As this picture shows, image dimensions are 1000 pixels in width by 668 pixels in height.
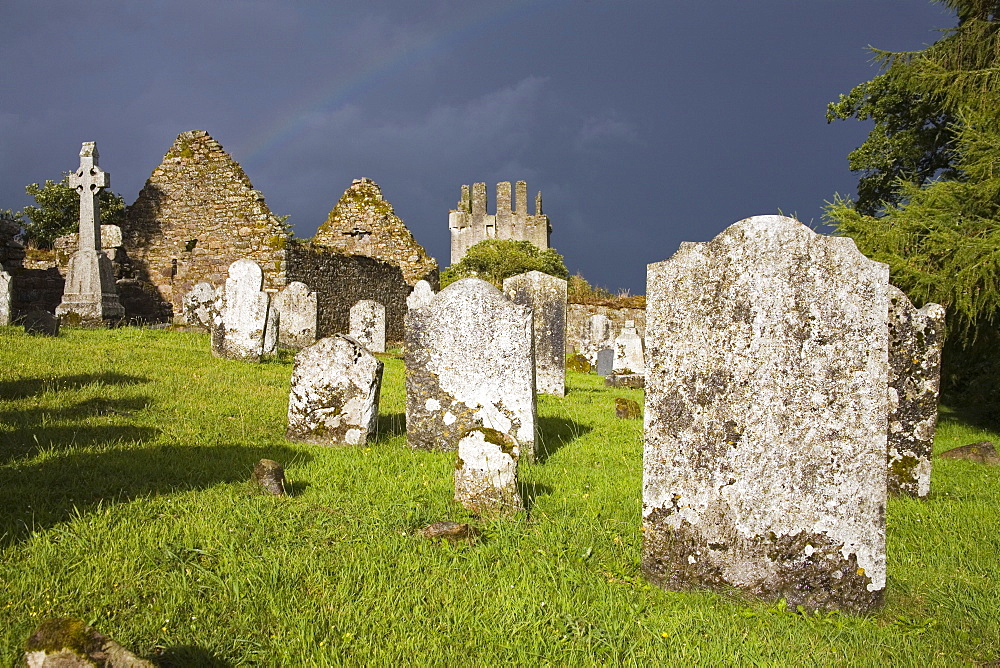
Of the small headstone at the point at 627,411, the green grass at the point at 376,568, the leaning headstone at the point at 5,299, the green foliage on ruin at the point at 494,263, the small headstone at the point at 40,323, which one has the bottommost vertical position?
the green grass at the point at 376,568

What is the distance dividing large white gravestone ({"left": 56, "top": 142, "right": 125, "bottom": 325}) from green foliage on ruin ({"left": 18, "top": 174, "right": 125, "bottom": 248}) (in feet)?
46.9

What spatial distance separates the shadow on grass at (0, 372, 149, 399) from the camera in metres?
6.96

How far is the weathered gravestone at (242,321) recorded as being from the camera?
1141 cm

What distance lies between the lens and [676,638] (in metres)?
2.90

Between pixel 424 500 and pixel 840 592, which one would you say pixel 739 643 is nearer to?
pixel 840 592

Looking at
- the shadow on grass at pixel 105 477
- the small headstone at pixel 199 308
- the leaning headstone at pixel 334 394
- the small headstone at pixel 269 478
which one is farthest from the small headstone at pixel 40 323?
the small headstone at pixel 269 478

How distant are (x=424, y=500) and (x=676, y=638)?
220 cm

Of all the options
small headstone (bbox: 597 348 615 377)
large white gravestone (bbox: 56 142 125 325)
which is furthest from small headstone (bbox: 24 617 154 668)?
small headstone (bbox: 597 348 615 377)

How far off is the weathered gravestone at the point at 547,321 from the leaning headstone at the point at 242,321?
15.5 ft

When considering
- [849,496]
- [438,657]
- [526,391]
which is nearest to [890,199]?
[526,391]

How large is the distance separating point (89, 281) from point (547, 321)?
11.3 m

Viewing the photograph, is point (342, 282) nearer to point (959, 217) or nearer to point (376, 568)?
point (959, 217)

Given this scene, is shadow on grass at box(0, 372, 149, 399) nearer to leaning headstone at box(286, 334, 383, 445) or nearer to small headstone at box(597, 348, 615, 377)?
leaning headstone at box(286, 334, 383, 445)

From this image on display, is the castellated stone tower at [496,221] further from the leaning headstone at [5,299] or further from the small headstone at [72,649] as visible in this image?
the small headstone at [72,649]
